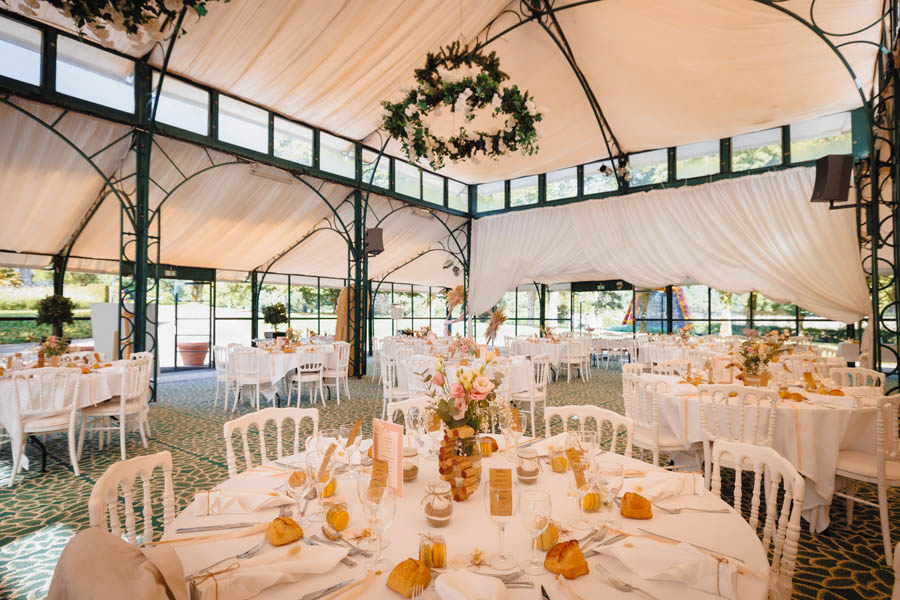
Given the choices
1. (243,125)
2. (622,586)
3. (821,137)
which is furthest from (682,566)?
(821,137)

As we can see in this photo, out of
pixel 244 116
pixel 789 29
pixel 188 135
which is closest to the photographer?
pixel 789 29

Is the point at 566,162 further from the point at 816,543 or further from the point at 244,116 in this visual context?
the point at 816,543

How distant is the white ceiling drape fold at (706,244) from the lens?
802 centimetres

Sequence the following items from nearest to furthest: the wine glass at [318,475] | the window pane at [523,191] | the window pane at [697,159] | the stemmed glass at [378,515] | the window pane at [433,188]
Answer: the stemmed glass at [378,515], the wine glass at [318,475], the window pane at [697,159], the window pane at [433,188], the window pane at [523,191]

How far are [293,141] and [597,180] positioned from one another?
7574 mm

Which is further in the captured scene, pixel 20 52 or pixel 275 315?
pixel 275 315

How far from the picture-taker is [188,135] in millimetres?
7082

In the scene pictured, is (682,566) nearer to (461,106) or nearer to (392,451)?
(392,451)

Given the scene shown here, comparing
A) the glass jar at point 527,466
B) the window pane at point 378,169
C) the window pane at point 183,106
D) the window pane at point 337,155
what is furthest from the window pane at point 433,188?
the glass jar at point 527,466

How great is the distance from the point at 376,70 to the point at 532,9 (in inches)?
109

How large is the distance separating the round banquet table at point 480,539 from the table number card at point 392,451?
0.46 ft

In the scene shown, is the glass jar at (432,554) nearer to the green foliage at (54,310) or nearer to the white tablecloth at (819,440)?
the white tablecloth at (819,440)

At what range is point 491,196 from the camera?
43.8ft

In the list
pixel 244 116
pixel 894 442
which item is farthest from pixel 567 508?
pixel 244 116
